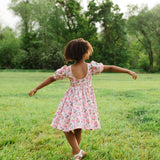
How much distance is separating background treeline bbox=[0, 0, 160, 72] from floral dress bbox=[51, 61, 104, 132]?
107 ft

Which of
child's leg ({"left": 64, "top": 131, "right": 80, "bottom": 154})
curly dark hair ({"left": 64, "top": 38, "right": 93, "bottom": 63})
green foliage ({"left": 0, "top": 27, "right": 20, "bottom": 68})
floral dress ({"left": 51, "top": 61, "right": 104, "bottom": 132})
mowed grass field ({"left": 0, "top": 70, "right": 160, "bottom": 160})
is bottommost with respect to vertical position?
mowed grass field ({"left": 0, "top": 70, "right": 160, "bottom": 160})

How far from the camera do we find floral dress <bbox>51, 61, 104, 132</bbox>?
2453 millimetres

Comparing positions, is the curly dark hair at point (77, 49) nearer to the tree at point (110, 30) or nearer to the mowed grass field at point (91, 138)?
the mowed grass field at point (91, 138)

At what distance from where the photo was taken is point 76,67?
2.55 meters

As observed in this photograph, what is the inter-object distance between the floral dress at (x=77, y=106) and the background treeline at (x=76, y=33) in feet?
107

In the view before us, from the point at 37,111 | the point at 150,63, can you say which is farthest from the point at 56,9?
the point at 37,111

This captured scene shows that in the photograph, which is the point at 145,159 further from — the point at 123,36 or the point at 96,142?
the point at 123,36

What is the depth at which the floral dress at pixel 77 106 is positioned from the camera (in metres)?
2.45

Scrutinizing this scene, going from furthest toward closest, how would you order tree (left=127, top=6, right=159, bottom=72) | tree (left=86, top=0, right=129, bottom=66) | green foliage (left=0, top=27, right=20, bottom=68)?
1. green foliage (left=0, top=27, right=20, bottom=68)
2. tree (left=86, top=0, right=129, bottom=66)
3. tree (left=127, top=6, right=159, bottom=72)

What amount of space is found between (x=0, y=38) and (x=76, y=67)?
156 ft

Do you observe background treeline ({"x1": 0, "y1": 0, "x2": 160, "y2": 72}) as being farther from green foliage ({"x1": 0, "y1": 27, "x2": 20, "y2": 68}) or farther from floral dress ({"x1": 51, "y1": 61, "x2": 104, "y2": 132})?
floral dress ({"x1": 51, "y1": 61, "x2": 104, "y2": 132})

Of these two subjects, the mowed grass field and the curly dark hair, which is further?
the mowed grass field

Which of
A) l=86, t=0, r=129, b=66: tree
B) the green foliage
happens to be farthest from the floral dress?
the green foliage

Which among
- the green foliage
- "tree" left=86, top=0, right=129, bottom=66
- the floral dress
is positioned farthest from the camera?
the green foliage
